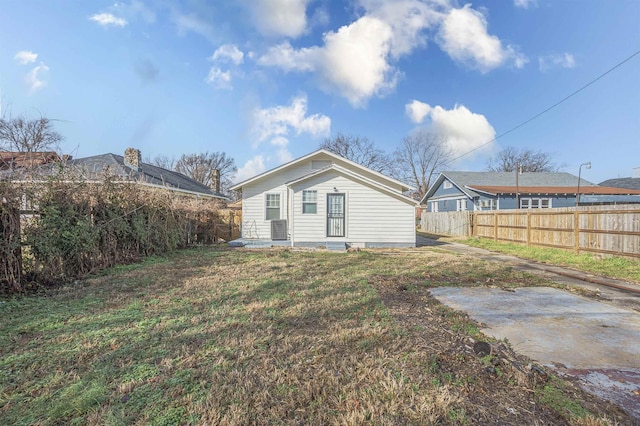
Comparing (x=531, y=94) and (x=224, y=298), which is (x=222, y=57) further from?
(x=531, y=94)

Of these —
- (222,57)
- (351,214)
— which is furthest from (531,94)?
(222,57)

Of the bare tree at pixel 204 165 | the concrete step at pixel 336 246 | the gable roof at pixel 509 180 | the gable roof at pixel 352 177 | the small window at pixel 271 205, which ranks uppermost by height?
the bare tree at pixel 204 165

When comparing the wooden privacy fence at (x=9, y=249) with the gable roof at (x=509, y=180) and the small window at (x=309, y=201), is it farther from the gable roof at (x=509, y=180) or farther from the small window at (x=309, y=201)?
the gable roof at (x=509, y=180)

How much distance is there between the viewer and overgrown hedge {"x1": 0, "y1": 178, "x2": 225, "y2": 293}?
5148 mm

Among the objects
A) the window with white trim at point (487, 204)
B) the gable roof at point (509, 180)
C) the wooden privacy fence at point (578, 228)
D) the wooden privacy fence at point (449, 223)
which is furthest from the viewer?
the gable roof at point (509, 180)

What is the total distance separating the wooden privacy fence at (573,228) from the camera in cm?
820

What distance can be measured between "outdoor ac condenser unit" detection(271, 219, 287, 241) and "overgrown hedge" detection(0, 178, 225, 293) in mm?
4397

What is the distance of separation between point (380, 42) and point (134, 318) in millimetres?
14531

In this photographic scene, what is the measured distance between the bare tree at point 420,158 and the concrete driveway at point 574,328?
35.0m

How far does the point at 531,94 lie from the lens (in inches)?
666

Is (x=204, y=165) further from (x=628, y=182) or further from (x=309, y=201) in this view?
(x=628, y=182)

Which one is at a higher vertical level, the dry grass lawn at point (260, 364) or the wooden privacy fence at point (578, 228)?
the wooden privacy fence at point (578, 228)

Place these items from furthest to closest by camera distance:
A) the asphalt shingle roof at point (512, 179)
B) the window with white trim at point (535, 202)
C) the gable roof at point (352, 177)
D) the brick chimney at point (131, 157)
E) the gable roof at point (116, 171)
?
the asphalt shingle roof at point (512, 179) → the window with white trim at point (535, 202) → the brick chimney at point (131, 157) → the gable roof at point (352, 177) → the gable roof at point (116, 171)

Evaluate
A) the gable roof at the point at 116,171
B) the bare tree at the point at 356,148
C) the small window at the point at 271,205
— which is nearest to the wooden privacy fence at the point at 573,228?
the small window at the point at 271,205
